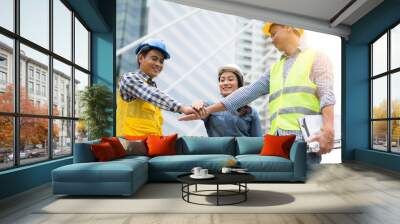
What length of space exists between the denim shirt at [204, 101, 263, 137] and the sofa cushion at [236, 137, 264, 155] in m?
0.77

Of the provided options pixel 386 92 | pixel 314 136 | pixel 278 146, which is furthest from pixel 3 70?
pixel 386 92

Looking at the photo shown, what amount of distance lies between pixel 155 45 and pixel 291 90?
8.90ft

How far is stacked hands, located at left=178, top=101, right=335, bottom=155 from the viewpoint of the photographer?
22.0 ft

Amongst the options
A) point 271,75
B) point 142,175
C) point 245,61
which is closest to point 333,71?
point 271,75

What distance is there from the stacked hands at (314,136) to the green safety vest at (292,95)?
1.72 feet

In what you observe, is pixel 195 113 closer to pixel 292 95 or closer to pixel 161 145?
pixel 161 145

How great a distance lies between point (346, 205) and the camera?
3.65 meters

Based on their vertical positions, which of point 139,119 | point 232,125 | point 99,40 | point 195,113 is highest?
point 99,40

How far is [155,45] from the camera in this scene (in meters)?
6.98

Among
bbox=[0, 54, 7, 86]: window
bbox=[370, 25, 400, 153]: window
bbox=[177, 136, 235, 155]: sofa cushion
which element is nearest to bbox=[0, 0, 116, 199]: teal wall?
bbox=[0, 54, 7, 86]: window

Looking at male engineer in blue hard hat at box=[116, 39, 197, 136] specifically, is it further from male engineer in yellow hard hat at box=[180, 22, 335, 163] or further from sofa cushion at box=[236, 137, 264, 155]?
sofa cushion at box=[236, 137, 264, 155]

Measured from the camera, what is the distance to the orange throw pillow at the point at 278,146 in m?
5.25

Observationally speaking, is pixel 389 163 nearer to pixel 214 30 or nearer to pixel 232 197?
pixel 232 197

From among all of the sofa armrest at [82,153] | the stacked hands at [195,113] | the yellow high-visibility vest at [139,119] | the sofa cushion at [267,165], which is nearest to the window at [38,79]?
the sofa armrest at [82,153]
